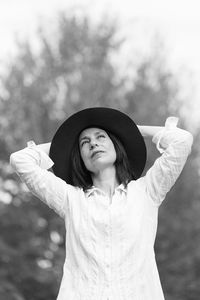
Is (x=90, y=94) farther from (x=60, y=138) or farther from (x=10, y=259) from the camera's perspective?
(x=60, y=138)

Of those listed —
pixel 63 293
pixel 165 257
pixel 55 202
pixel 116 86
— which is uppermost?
pixel 55 202

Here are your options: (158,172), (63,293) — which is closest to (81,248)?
(63,293)

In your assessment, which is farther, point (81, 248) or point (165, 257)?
point (165, 257)

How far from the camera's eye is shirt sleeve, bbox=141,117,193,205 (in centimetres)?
384

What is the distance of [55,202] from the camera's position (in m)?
3.91

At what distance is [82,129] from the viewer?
4.15 metres

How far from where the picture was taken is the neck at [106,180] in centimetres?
400

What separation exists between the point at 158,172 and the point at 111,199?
0.28m

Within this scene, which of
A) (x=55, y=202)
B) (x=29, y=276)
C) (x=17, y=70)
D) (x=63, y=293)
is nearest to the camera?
(x=63, y=293)

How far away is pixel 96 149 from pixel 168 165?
16.2 inches

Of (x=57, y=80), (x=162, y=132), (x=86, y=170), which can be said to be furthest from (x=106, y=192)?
(x=57, y=80)

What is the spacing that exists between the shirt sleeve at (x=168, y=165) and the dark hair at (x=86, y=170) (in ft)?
0.63

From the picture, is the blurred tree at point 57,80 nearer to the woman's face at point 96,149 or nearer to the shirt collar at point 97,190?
the woman's face at point 96,149

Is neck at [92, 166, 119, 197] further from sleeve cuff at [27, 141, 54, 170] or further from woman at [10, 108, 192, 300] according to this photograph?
sleeve cuff at [27, 141, 54, 170]
